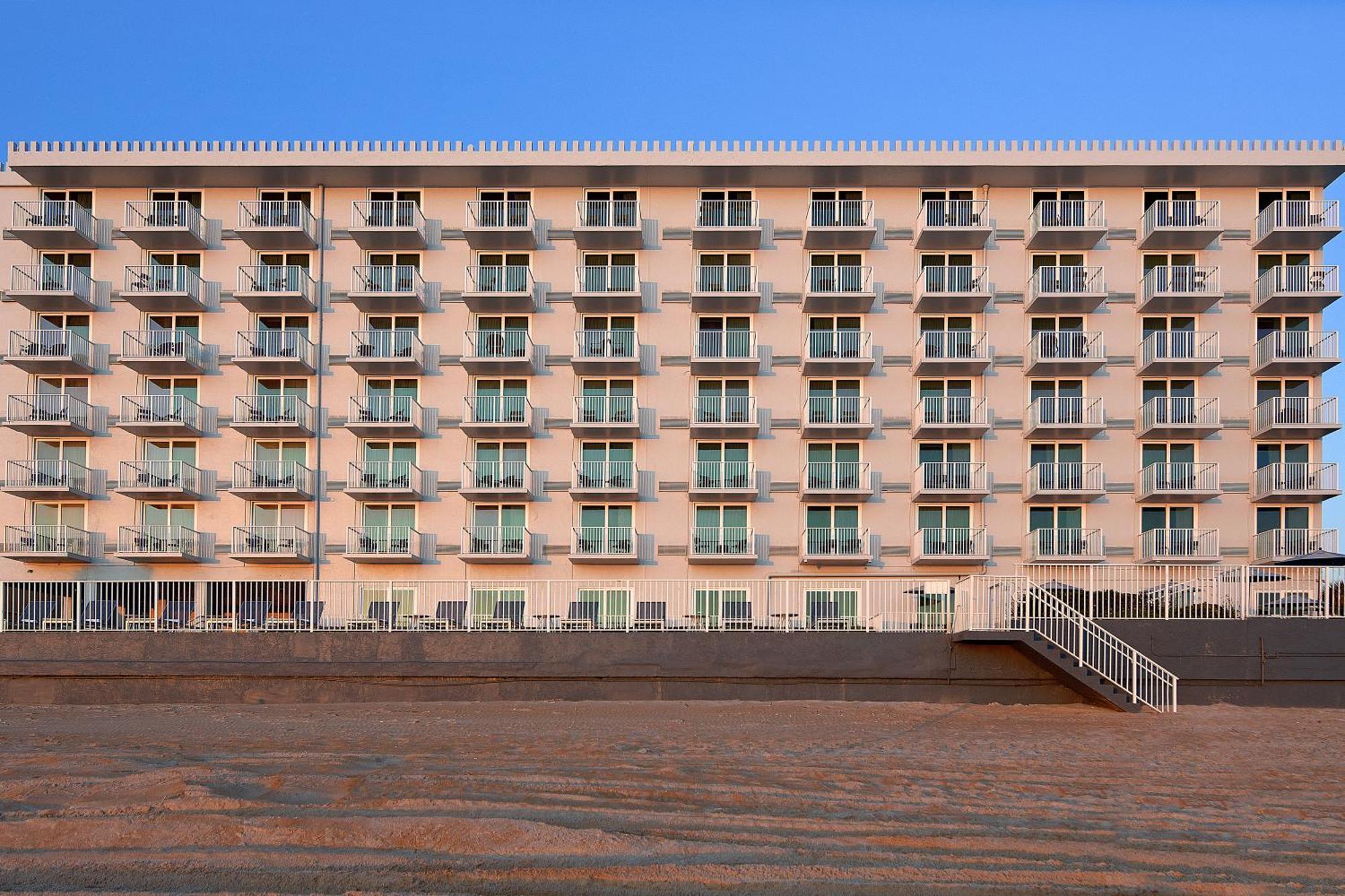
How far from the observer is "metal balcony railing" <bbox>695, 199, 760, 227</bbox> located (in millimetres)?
30141

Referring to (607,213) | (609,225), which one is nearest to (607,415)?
(609,225)

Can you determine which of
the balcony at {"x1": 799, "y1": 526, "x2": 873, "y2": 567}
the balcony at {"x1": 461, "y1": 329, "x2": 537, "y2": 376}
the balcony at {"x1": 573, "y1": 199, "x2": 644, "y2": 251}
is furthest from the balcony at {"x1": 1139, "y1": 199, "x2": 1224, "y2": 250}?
the balcony at {"x1": 461, "y1": 329, "x2": 537, "y2": 376}

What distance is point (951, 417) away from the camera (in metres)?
30.0

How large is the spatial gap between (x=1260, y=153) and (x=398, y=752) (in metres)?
29.6

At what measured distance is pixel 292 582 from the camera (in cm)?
2097

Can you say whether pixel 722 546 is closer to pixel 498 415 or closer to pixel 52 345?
pixel 498 415

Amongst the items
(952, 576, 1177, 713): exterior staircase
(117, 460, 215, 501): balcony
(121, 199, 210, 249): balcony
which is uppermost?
(121, 199, 210, 249): balcony

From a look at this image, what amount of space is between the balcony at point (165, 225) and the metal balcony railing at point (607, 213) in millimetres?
11380

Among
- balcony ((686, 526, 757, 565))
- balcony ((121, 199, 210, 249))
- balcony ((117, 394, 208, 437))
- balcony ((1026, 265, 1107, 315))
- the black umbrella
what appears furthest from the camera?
balcony ((117, 394, 208, 437))

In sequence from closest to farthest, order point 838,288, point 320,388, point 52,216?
point 52,216, point 838,288, point 320,388

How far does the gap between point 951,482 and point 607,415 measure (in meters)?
10.4

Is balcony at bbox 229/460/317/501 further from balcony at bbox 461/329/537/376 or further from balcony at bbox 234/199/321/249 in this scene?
balcony at bbox 234/199/321/249

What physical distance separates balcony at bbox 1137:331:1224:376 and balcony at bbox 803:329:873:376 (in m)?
8.10

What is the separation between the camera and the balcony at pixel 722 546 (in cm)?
2950
